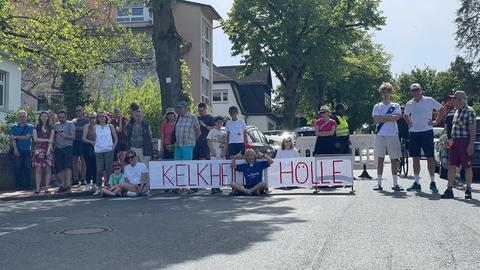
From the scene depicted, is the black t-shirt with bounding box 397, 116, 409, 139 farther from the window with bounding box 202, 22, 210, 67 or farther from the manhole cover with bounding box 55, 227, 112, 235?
the window with bounding box 202, 22, 210, 67

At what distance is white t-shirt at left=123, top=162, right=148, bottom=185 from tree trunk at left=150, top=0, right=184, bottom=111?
16.8 ft

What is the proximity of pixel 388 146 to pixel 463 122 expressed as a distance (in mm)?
1719

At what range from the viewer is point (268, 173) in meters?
13.8

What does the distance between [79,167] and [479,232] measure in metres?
11.3

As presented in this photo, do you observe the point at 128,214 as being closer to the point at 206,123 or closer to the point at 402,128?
the point at 206,123

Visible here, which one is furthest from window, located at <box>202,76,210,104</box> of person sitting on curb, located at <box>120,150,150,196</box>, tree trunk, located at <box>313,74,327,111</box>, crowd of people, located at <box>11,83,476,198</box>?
person sitting on curb, located at <box>120,150,150,196</box>

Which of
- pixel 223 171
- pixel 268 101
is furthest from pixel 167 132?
pixel 268 101

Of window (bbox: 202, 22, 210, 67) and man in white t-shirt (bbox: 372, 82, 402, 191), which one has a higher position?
window (bbox: 202, 22, 210, 67)

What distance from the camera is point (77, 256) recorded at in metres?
6.69

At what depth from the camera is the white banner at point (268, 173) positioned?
1341 centimetres

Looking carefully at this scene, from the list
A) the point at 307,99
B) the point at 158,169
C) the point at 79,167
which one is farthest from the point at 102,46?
the point at 307,99

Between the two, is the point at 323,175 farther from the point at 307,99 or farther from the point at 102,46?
the point at 307,99

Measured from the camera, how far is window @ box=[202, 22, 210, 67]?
47250 mm

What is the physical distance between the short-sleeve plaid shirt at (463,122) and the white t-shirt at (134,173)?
6.48 metres
